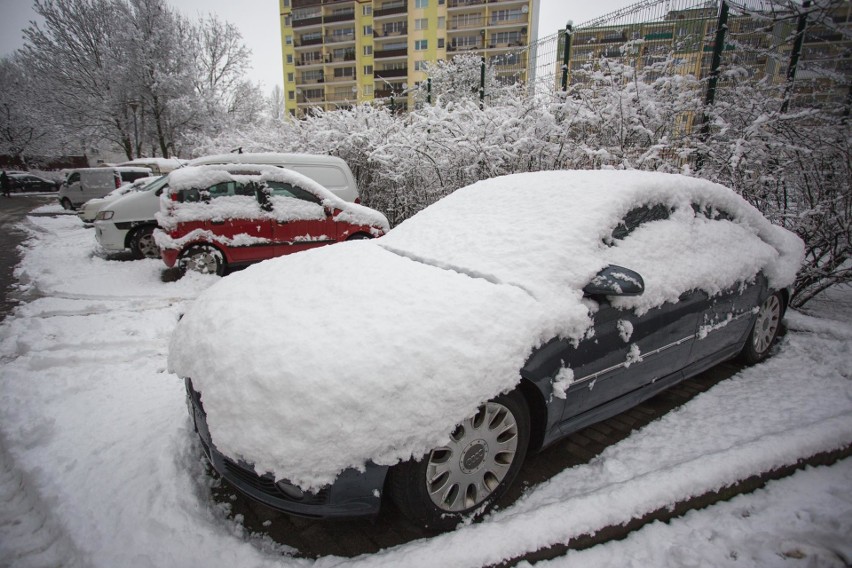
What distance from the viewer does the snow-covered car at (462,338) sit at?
166 centimetres

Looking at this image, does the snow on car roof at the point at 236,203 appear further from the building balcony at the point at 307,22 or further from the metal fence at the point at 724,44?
the building balcony at the point at 307,22

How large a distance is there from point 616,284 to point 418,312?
1107mm

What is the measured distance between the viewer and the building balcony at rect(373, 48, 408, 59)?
48281 mm

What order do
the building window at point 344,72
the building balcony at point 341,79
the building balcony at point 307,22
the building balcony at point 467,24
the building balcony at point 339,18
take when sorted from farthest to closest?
the building balcony at point 307,22 → the building balcony at point 341,79 → the building window at point 344,72 → the building balcony at point 339,18 → the building balcony at point 467,24

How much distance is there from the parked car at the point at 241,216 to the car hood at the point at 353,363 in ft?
13.5

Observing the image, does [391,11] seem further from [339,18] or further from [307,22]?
[307,22]

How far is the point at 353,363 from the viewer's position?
1.69 metres

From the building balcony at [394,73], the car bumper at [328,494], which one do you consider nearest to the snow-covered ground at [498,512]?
the car bumper at [328,494]

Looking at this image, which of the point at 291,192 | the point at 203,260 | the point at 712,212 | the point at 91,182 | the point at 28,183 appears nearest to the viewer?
the point at 712,212

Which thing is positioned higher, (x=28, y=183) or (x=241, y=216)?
(x=241, y=216)

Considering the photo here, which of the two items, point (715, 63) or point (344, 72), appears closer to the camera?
point (715, 63)

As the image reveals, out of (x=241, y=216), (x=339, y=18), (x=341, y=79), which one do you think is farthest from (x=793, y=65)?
(x=339, y=18)

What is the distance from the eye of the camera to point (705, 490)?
2.11 meters

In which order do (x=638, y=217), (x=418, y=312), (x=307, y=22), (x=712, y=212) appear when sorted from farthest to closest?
(x=307, y=22) → (x=712, y=212) → (x=638, y=217) → (x=418, y=312)
